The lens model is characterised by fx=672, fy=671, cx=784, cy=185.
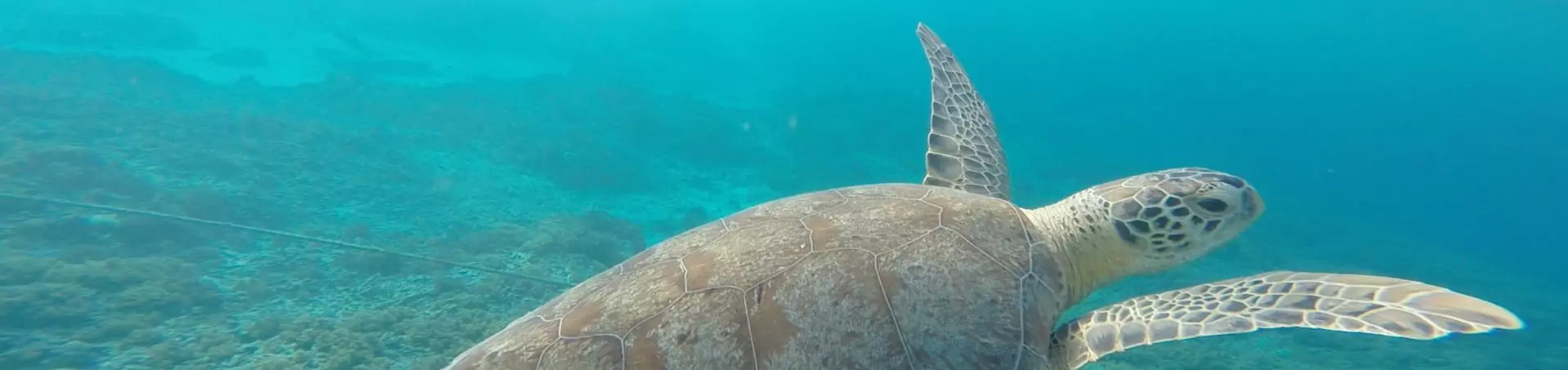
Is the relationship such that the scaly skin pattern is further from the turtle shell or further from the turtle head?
the turtle head

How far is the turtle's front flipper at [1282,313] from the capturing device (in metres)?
1.89

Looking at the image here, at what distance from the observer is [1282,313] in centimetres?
218

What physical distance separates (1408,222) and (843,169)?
1877 centimetres

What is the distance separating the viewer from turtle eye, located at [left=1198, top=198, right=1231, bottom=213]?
2744 millimetres

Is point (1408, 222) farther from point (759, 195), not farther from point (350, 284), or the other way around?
point (350, 284)

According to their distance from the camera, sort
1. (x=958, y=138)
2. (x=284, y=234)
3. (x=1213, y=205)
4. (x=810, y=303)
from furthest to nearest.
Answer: (x=284, y=234) → (x=958, y=138) → (x=1213, y=205) → (x=810, y=303)

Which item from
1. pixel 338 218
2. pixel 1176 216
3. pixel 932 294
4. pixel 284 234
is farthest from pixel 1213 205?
pixel 338 218

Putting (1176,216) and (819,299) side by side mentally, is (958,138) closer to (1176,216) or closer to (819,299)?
(1176,216)

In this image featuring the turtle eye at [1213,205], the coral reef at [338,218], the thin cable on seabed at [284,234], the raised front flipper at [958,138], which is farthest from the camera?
the thin cable on seabed at [284,234]

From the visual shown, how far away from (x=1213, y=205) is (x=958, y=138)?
1.67 metres

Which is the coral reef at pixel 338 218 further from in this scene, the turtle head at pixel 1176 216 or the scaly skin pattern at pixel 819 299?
the scaly skin pattern at pixel 819 299

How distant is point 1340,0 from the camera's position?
5953cm

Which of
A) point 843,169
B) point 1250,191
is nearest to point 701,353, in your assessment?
point 1250,191

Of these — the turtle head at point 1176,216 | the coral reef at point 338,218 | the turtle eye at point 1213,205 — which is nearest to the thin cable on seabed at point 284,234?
the coral reef at point 338,218
